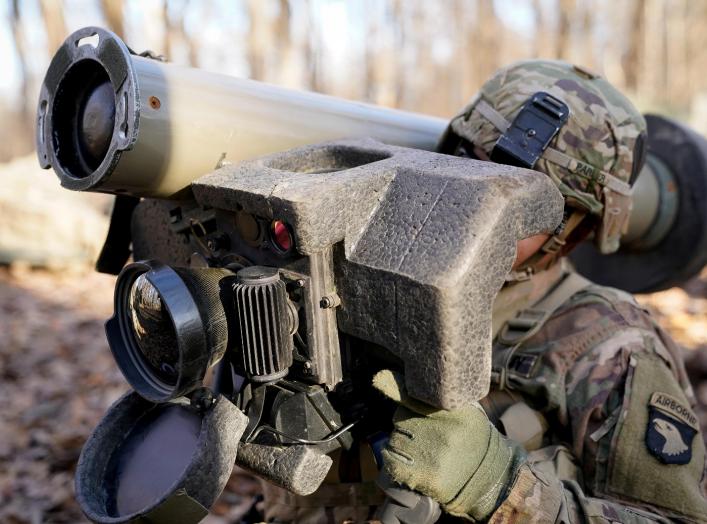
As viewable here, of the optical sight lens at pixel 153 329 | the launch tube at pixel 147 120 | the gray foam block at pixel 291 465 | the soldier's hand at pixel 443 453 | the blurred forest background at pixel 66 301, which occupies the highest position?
the launch tube at pixel 147 120

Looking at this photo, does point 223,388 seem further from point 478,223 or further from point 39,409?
point 39,409

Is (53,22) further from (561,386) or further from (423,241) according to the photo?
(423,241)

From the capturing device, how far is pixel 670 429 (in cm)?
163

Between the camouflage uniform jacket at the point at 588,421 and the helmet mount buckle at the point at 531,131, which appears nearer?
the camouflage uniform jacket at the point at 588,421

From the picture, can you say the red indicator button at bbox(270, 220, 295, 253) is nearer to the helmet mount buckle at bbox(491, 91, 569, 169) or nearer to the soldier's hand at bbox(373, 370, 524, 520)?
the soldier's hand at bbox(373, 370, 524, 520)

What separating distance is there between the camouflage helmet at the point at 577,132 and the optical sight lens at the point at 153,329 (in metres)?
1.05

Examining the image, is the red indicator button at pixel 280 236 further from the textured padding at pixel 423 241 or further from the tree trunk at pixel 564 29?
the tree trunk at pixel 564 29

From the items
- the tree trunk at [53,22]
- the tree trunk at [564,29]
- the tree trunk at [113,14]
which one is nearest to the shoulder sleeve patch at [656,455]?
the tree trunk at [113,14]

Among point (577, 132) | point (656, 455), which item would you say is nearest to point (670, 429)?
point (656, 455)

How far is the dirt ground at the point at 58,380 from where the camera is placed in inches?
113

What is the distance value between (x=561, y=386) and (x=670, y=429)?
289 mm

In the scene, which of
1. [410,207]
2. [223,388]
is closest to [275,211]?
[410,207]

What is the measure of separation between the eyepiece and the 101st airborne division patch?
111 cm

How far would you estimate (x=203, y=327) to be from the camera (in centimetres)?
128
